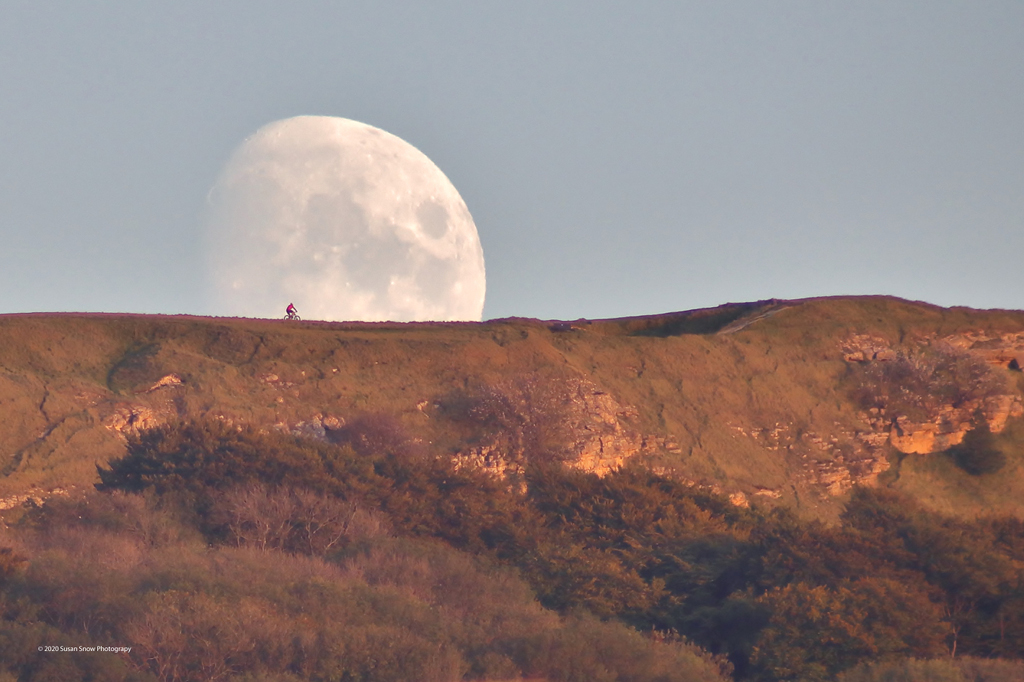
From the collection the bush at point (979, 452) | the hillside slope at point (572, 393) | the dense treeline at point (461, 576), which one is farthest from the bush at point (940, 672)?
the bush at point (979, 452)

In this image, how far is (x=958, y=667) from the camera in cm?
1789

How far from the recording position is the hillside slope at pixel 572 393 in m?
27.4

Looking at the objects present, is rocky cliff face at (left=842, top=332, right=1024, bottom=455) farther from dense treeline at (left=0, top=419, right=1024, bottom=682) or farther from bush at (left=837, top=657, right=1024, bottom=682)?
bush at (left=837, top=657, right=1024, bottom=682)

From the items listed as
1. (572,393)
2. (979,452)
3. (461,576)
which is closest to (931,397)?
(979,452)

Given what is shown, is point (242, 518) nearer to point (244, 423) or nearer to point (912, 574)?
point (244, 423)

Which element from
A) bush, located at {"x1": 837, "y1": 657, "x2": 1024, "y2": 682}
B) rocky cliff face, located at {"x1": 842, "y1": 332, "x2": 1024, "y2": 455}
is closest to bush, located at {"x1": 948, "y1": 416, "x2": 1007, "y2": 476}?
rocky cliff face, located at {"x1": 842, "y1": 332, "x2": 1024, "y2": 455}

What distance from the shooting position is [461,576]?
22047 mm

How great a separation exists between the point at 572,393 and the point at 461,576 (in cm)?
933

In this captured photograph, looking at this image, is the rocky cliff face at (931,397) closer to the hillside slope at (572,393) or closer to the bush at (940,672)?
the hillside slope at (572,393)

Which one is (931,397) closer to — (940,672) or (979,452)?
(979,452)

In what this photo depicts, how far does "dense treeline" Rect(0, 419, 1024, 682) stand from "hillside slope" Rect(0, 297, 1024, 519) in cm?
128

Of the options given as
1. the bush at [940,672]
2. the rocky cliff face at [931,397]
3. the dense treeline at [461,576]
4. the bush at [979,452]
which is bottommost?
the bush at [940,672]

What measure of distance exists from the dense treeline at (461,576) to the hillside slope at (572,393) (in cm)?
128

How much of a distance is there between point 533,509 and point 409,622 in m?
8.45
